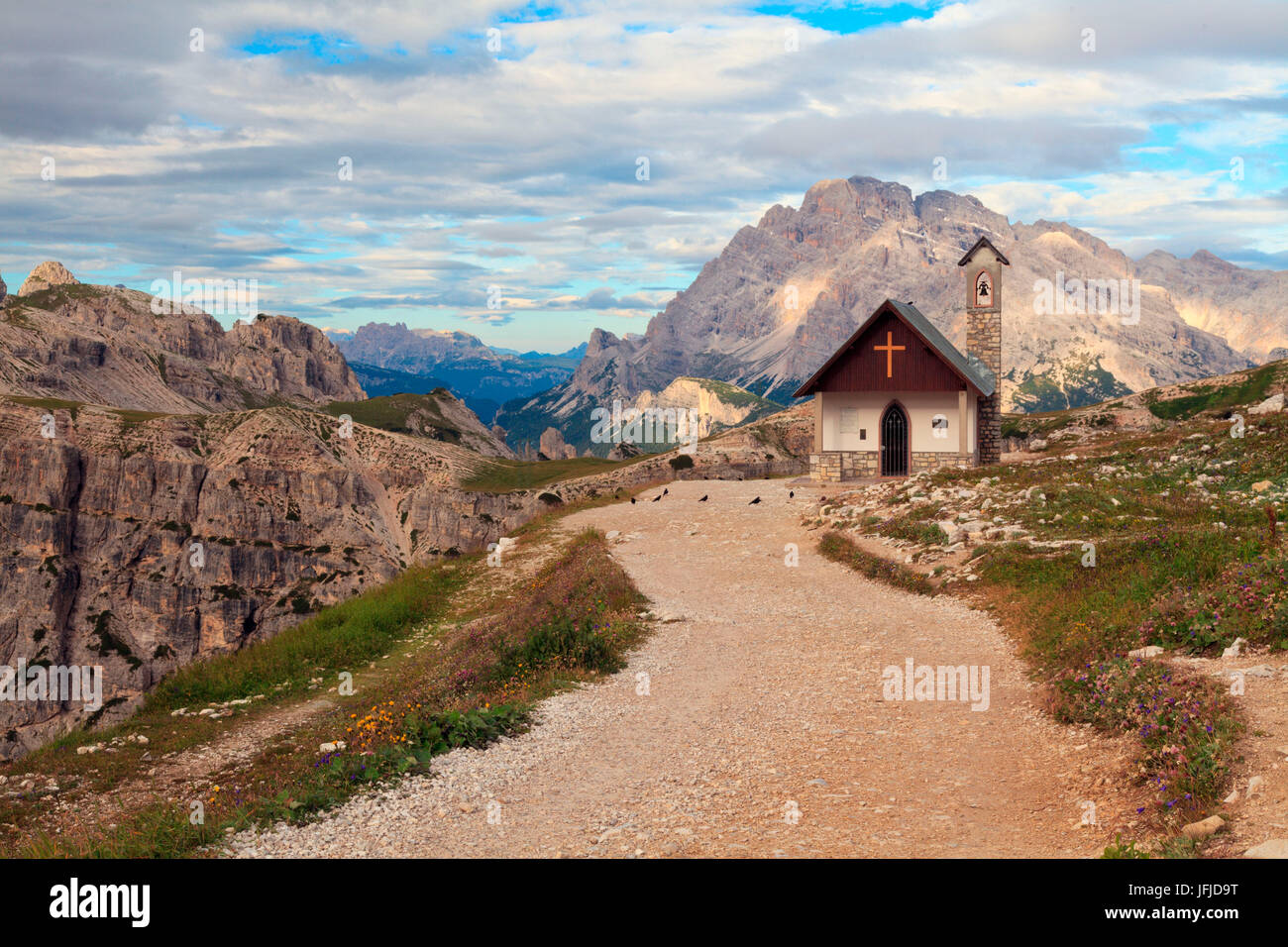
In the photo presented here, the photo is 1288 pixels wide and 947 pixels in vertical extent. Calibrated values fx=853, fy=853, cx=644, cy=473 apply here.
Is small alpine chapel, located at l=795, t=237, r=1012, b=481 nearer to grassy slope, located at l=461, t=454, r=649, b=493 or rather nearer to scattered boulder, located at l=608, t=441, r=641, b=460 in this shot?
scattered boulder, located at l=608, t=441, r=641, b=460

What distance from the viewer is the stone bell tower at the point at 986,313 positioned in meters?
52.3

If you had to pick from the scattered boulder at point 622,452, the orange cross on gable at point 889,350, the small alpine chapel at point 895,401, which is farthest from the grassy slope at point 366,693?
the scattered boulder at point 622,452

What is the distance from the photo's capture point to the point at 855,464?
48.0m

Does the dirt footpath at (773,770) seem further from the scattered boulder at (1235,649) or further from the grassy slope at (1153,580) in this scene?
the scattered boulder at (1235,649)

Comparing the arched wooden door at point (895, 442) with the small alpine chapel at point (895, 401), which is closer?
the small alpine chapel at point (895, 401)

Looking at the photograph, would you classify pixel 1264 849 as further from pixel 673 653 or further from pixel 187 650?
pixel 187 650

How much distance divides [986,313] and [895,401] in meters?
11.8

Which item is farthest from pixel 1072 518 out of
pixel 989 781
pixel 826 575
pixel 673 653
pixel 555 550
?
pixel 555 550

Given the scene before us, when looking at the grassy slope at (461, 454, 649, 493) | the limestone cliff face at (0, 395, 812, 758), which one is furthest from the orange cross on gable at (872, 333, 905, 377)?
the limestone cliff face at (0, 395, 812, 758)

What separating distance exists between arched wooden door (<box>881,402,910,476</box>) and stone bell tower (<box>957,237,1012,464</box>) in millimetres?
7415

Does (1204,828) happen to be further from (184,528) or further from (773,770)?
(184,528)

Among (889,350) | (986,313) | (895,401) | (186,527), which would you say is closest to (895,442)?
(895,401)

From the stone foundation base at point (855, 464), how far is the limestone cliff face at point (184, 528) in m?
95.0

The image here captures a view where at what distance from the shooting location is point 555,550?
34469mm
